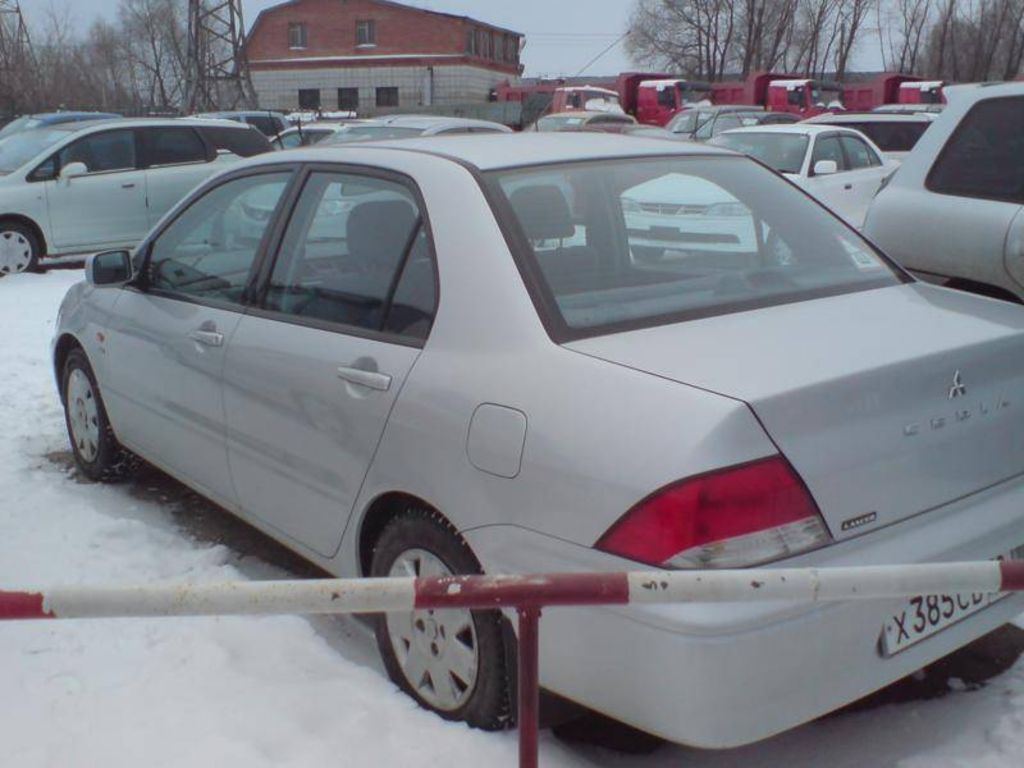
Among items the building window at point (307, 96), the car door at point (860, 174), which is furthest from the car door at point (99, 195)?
the building window at point (307, 96)

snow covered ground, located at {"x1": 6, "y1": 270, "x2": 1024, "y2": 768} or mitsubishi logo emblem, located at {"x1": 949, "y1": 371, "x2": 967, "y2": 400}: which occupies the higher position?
mitsubishi logo emblem, located at {"x1": 949, "y1": 371, "x2": 967, "y2": 400}

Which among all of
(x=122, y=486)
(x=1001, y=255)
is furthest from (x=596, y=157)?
(x=122, y=486)

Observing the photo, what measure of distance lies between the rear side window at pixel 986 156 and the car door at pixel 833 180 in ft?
24.2

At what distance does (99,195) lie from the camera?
12.7 meters

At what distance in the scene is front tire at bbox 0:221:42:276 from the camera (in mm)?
12109

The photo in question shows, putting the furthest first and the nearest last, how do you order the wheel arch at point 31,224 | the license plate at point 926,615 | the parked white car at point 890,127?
1. the parked white car at point 890,127
2. the wheel arch at point 31,224
3. the license plate at point 926,615

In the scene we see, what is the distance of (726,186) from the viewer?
3.80 metres

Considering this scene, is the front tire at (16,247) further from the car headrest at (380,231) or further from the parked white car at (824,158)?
the car headrest at (380,231)

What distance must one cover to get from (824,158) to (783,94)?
2303 cm

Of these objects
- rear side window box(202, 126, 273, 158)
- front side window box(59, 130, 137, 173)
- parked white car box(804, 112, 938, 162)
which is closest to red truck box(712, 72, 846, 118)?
parked white car box(804, 112, 938, 162)

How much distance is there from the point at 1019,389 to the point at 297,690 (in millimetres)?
2080

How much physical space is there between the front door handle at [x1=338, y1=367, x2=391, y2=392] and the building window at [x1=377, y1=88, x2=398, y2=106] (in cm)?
6242

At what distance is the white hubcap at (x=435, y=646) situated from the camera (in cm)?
298

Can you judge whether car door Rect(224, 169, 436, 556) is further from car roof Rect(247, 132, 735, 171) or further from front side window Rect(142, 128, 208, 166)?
front side window Rect(142, 128, 208, 166)
